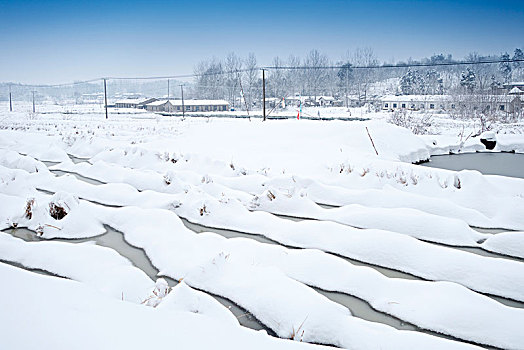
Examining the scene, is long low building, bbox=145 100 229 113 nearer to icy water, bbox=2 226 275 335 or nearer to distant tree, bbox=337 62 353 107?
distant tree, bbox=337 62 353 107

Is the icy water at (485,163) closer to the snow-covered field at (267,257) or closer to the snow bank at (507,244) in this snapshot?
the snow-covered field at (267,257)

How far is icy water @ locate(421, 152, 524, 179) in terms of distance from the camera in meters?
11.2

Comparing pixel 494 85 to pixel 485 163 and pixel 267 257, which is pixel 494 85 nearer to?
pixel 485 163

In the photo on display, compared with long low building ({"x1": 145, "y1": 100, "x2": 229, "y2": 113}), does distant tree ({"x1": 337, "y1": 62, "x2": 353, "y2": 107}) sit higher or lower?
higher

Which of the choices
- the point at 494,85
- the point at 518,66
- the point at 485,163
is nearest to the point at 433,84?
the point at 494,85

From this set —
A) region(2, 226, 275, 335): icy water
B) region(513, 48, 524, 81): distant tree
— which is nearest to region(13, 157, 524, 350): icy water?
region(2, 226, 275, 335): icy water

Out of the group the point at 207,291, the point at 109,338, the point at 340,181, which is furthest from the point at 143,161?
the point at 109,338

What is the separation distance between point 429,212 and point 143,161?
27.0 feet

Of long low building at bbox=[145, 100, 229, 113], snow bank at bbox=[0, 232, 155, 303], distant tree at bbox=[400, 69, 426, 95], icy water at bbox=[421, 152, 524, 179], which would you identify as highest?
distant tree at bbox=[400, 69, 426, 95]

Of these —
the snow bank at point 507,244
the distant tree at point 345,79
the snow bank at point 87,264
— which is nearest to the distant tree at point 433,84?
the distant tree at point 345,79

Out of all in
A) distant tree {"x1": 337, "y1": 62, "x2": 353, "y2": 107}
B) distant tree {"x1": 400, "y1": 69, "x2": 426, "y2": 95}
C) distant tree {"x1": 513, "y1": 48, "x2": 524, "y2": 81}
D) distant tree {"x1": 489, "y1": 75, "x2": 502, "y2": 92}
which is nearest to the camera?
distant tree {"x1": 489, "y1": 75, "x2": 502, "y2": 92}

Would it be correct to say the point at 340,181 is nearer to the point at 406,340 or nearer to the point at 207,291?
the point at 207,291

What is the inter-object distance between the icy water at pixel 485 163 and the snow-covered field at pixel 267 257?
340cm

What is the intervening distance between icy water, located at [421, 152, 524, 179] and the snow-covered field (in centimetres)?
340
